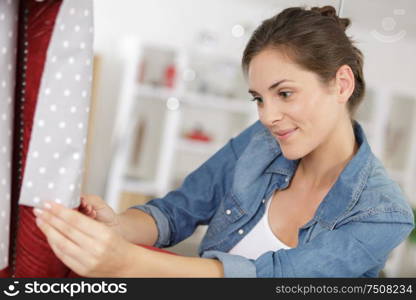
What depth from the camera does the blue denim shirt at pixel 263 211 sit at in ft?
3.11

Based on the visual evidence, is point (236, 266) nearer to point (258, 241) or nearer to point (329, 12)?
point (258, 241)

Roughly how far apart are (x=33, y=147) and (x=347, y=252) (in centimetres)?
54

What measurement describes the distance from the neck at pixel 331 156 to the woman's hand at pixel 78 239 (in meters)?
0.59

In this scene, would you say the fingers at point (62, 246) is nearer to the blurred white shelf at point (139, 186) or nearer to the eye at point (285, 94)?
the eye at point (285, 94)

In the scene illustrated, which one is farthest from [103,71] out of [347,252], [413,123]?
[347,252]

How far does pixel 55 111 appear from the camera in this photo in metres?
0.72

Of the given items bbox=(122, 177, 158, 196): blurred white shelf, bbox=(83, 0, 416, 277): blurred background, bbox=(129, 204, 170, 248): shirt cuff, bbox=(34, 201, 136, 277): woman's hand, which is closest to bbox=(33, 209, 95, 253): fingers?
bbox=(34, 201, 136, 277): woman's hand

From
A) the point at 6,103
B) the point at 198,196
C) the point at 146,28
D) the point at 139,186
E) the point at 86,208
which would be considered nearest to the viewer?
the point at 6,103

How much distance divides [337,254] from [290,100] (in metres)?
0.31

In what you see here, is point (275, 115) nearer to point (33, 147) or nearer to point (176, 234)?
point (176, 234)

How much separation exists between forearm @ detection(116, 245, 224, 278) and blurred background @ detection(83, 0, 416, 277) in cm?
314

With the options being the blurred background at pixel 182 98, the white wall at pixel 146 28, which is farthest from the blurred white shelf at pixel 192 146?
the white wall at pixel 146 28

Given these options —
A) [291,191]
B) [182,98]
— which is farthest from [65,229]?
[182,98]

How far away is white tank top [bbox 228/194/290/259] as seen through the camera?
118 centimetres
